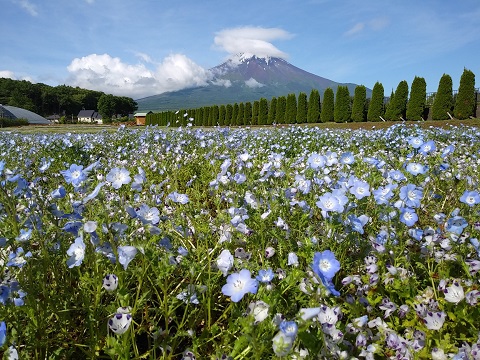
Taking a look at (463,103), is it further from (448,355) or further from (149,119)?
(149,119)

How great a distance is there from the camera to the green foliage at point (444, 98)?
63.6 ft

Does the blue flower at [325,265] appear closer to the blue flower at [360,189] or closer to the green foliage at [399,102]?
the blue flower at [360,189]

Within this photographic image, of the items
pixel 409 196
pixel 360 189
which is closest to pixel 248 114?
pixel 360 189

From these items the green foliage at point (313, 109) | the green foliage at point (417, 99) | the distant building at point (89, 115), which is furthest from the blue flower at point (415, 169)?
the distant building at point (89, 115)

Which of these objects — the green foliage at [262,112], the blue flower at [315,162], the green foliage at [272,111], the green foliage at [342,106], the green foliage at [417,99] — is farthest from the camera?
the green foliage at [262,112]

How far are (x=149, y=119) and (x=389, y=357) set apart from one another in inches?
2140

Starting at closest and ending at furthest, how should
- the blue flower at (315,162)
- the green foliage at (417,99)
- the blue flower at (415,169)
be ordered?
the blue flower at (415,169), the blue flower at (315,162), the green foliage at (417,99)

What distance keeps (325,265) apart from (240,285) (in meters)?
0.32

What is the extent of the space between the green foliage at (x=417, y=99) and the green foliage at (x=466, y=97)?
173 cm

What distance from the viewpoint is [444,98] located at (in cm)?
1948

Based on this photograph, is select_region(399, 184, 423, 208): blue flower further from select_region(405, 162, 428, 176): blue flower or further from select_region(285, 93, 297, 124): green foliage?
select_region(285, 93, 297, 124): green foliage

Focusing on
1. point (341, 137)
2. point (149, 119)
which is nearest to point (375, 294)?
point (341, 137)

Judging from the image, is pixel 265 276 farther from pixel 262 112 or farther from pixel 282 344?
pixel 262 112

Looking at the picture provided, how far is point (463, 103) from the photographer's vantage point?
62.3 feet
